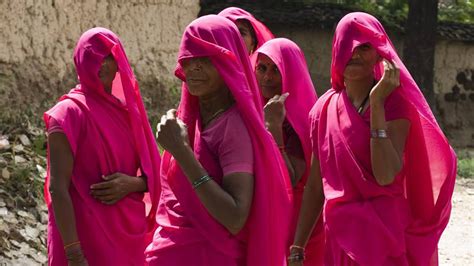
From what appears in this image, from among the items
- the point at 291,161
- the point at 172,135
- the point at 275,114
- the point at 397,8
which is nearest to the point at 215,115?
the point at 172,135

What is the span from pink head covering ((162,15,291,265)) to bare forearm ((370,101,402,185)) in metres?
0.50

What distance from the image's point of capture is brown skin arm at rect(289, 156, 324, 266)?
15.5 ft

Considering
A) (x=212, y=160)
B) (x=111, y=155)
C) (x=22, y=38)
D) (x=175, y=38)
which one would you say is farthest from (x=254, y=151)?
(x=175, y=38)

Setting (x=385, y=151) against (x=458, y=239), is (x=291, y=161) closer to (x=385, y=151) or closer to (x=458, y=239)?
(x=385, y=151)

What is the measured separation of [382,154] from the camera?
4.21 meters

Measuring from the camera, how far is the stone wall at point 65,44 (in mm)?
8938

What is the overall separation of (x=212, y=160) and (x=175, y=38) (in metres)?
8.77

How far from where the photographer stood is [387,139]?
422cm

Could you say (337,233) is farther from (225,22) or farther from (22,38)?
(22,38)

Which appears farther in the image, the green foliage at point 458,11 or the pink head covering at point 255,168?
the green foliage at point 458,11

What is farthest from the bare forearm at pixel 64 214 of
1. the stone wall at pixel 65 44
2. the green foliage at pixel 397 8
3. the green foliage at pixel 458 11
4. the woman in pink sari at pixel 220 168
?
the green foliage at pixel 458 11

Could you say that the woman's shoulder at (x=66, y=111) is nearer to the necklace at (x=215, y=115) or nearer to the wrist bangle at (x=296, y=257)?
the necklace at (x=215, y=115)

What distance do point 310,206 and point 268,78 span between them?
818 mm

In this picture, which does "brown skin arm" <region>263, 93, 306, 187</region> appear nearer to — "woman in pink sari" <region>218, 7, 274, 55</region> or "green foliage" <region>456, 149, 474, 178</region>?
"woman in pink sari" <region>218, 7, 274, 55</region>
